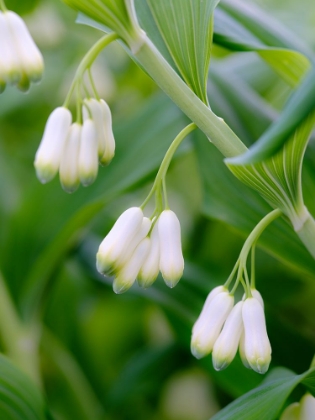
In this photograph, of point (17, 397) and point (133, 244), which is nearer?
point (133, 244)

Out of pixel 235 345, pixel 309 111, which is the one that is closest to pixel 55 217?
pixel 235 345

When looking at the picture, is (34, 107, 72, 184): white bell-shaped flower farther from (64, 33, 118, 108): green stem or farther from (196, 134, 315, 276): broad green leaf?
(196, 134, 315, 276): broad green leaf

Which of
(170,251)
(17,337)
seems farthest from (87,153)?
(17,337)

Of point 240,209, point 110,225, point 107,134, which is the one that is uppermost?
point 107,134

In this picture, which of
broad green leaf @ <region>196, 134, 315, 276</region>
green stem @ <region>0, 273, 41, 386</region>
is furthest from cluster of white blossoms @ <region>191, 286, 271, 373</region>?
green stem @ <region>0, 273, 41, 386</region>

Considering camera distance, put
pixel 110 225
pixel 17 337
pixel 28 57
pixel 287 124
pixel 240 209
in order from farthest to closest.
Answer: pixel 110 225, pixel 17 337, pixel 240 209, pixel 28 57, pixel 287 124

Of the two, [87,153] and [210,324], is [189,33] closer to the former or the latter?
[87,153]

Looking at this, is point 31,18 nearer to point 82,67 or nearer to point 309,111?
point 82,67
